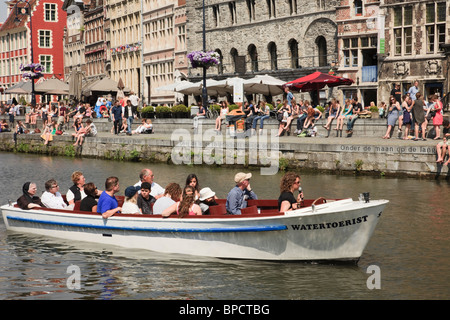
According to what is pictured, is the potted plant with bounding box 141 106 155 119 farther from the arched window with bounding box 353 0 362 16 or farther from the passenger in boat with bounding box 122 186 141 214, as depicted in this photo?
the passenger in boat with bounding box 122 186 141 214

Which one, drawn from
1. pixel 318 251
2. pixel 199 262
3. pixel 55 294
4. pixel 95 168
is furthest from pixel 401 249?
pixel 95 168

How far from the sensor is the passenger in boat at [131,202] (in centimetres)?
1518

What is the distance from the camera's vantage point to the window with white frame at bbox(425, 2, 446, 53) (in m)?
39.9

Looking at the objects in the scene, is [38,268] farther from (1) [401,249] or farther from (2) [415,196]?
(2) [415,196]

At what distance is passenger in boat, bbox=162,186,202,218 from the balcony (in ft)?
99.1

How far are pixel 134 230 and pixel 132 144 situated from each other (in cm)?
1973

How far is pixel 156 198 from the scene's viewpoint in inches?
625

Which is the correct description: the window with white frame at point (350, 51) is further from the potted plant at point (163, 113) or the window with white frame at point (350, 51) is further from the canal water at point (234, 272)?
the canal water at point (234, 272)

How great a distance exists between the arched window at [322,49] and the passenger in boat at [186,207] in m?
→ 34.0

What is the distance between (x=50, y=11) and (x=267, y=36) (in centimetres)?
4538

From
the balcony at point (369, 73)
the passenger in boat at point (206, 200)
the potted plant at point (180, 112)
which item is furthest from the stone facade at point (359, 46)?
the passenger in boat at point (206, 200)

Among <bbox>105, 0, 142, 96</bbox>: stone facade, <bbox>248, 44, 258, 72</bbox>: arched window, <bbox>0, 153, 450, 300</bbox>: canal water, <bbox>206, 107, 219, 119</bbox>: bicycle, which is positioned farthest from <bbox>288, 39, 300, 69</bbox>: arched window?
<bbox>0, 153, 450, 300</bbox>: canal water
